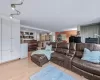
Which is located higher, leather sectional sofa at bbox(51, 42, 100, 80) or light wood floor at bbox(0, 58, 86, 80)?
leather sectional sofa at bbox(51, 42, 100, 80)

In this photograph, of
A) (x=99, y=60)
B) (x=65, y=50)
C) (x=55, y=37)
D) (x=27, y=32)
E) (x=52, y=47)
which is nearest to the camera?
(x=99, y=60)

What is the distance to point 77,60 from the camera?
2.98 m

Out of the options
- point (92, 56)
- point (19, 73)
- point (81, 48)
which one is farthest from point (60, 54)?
point (19, 73)

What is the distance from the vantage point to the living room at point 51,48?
8.07 ft

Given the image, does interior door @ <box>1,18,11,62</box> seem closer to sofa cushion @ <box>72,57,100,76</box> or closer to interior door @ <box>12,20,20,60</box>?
interior door @ <box>12,20,20,60</box>

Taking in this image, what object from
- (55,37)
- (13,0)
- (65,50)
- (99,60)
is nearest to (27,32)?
(55,37)

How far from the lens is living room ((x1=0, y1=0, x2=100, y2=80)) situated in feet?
8.07

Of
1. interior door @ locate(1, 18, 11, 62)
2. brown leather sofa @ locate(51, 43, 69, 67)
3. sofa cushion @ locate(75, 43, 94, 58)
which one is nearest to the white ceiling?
interior door @ locate(1, 18, 11, 62)

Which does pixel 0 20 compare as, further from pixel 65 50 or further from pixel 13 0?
pixel 65 50

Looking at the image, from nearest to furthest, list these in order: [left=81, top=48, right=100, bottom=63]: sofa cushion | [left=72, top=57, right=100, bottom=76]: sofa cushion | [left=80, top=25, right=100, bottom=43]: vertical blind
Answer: [left=72, top=57, right=100, bottom=76]: sofa cushion → [left=81, top=48, right=100, bottom=63]: sofa cushion → [left=80, top=25, right=100, bottom=43]: vertical blind

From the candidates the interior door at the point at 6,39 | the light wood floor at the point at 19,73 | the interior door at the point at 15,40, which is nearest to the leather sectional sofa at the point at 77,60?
the light wood floor at the point at 19,73

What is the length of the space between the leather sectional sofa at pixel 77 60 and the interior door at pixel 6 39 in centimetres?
215

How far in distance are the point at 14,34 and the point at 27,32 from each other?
13.1 feet

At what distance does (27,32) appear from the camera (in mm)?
8289
